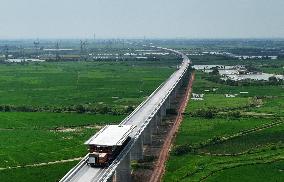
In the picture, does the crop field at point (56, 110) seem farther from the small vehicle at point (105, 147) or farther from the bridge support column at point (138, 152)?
the small vehicle at point (105, 147)

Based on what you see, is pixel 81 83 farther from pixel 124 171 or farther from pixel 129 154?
pixel 124 171

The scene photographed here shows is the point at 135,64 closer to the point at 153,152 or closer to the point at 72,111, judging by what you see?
the point at 72,111

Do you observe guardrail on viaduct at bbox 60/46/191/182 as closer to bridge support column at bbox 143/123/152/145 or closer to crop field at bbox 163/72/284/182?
bridge support column at bbox 143/123/152/145

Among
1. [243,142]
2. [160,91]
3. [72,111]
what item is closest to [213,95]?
[160,91]

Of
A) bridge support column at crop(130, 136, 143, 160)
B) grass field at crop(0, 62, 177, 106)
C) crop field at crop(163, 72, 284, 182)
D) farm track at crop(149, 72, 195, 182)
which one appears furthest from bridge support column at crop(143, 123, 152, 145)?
grass field at crop(0, 62, 177, 106)

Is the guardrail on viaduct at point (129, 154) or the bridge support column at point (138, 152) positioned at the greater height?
the guardrail on viaduct at point (129, 154)

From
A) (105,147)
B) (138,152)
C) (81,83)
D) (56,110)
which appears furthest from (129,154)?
(81,83)

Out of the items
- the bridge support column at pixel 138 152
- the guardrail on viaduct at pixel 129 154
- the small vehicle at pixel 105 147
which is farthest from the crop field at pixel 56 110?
the small vehicle at pixel 105 147
